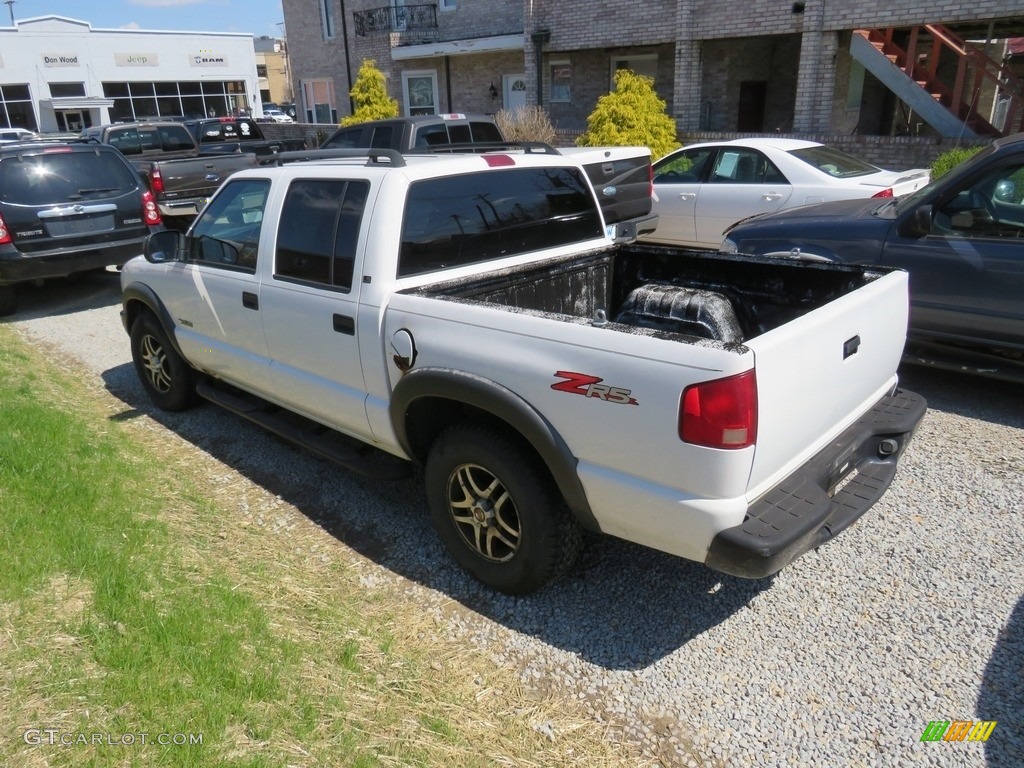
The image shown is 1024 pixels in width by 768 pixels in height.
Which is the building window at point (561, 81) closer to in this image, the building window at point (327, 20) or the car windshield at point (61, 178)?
the building window at point (327, 20)

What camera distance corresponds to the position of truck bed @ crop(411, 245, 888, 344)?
12.8 ft

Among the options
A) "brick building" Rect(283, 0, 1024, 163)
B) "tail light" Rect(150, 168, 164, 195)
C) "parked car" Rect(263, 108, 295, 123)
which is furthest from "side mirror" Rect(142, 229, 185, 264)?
"parked car" Rect(263, 108, 295, 123)

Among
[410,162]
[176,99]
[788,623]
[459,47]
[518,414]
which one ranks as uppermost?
[459,47]

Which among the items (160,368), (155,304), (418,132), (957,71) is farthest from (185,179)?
(957,71)

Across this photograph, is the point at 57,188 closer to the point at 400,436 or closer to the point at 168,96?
the point at 400,436

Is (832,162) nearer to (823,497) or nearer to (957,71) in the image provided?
(823,497)

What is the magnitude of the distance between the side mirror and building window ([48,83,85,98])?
46854 mm

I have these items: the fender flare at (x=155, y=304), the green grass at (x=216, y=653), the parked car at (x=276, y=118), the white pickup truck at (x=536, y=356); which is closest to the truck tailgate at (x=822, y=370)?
the white pickup truck at (x=536, y=356)

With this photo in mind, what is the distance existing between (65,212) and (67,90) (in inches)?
1700

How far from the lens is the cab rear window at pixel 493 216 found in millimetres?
3809

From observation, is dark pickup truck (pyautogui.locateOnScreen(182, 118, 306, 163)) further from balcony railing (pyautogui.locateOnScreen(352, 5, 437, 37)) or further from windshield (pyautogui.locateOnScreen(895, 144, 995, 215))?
windshield (pyautogui.locateOnScreen(895, 144, 995, 215))

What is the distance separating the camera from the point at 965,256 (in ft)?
17.3

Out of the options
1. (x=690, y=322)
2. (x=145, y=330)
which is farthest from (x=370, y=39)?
(x=690, y=322)

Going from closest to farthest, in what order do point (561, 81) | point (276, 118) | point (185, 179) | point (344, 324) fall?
1. point (344, 324)
2. point (185, 179)
3. point (561, 81)
4. point (276, 118)
